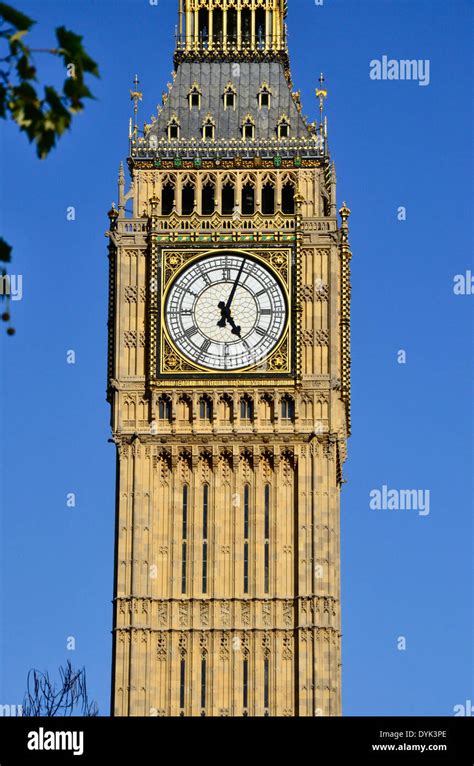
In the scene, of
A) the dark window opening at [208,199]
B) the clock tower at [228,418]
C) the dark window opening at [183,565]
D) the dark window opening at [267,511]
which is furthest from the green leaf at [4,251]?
the dark window opening at [208,199]

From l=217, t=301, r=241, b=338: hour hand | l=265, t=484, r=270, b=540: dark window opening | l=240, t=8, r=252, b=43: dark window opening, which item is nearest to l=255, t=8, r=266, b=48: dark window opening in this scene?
l=240, t=8, r=252, b=43: dark window opening

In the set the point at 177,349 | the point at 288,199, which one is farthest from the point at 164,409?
the point at 288,199

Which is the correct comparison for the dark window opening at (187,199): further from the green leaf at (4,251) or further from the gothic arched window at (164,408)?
the green leaf at (4,251)

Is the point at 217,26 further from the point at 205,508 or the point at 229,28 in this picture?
the point at 205,508

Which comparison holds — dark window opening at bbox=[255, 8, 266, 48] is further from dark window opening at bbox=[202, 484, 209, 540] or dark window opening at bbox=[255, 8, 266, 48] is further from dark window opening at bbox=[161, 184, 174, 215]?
dark window opening at bbox=[202, 484, 209, 540]
